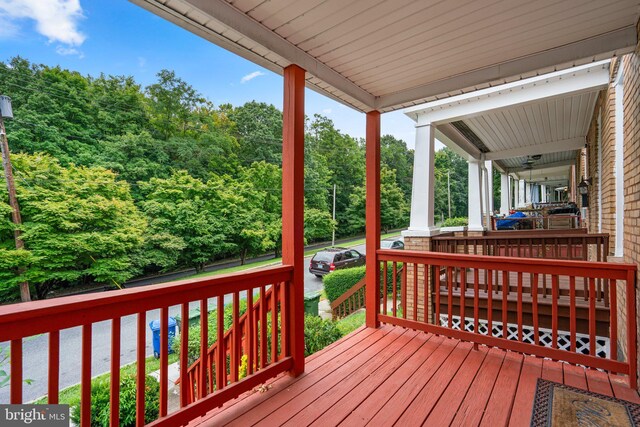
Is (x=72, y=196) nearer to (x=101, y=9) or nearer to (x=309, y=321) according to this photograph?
(x=309, y=321)

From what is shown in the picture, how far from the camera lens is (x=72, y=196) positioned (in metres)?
5.48

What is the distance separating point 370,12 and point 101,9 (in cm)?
1431

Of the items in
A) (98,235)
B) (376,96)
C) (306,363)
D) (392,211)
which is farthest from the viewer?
(392,211)

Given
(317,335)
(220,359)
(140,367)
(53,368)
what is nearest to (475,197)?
(317,335)

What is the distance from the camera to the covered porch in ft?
5.76

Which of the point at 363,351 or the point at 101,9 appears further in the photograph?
the point at 101,9

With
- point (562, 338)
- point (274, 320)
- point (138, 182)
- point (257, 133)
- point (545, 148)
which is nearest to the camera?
point (274, 320)

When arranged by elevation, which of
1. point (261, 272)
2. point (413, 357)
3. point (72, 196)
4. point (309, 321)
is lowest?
point (309, 321)

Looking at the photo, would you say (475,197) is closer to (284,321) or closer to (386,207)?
(284,321)

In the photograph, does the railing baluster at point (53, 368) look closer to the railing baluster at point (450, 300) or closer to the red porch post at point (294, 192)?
the red porch post at point (294, 192)

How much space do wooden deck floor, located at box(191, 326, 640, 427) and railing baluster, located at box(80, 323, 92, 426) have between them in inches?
27.1

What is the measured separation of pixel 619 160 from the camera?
3139mm

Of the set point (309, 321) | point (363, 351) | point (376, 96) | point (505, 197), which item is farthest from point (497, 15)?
point (505, 197)

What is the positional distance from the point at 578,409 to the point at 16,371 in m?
3.11
